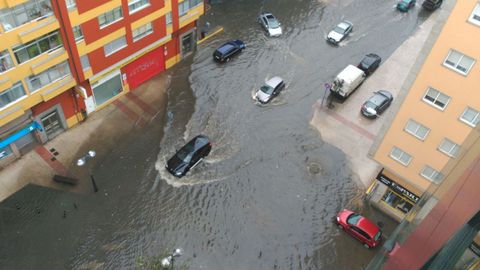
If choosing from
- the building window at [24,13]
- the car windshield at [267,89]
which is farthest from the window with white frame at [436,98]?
the building window at [24,13]

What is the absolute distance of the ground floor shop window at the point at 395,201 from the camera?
34.3 meters

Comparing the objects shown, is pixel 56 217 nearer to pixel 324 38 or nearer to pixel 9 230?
pixel 9 230

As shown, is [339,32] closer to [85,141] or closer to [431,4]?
[431,4]

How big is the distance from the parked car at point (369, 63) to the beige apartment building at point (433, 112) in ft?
57.0

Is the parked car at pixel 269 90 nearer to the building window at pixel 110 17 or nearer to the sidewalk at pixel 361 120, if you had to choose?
the sidewalk at pixel 361 120

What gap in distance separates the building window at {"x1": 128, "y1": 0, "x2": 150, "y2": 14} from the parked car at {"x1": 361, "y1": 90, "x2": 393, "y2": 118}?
79.3 feet

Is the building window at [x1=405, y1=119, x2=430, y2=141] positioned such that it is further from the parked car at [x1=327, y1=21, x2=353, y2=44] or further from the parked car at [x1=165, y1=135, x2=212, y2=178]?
the parked car at [x1=327, y1=21, x2=353, y2=44]

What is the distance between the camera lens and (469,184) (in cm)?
693

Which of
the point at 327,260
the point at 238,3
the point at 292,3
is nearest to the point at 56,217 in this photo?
the point at 327,260

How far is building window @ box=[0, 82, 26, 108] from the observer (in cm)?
3133

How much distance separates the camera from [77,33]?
33.4 metres

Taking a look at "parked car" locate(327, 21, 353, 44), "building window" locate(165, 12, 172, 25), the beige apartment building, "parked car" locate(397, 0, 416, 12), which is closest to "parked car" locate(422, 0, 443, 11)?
"parked car" locate(397, 0, 416, 12)

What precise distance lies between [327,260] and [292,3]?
38.5 meters

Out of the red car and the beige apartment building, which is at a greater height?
the beige apartment building
